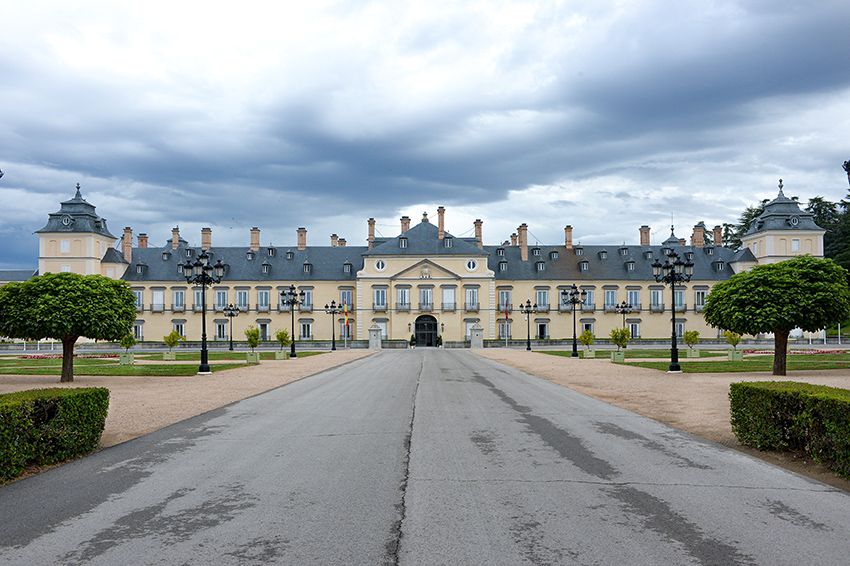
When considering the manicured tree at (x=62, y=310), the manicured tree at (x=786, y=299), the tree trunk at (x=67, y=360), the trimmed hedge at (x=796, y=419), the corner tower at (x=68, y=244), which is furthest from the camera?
the corner tower at (x=68, y=244)

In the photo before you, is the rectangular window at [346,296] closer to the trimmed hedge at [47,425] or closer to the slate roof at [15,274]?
the slate roof at [15,274]

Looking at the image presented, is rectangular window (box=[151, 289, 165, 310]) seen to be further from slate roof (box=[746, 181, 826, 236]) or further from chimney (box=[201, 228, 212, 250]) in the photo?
slate roof (box=[746, 181, 826, 236])

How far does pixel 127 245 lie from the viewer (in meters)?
82.8

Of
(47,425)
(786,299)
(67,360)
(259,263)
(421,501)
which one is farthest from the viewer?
(259,263)

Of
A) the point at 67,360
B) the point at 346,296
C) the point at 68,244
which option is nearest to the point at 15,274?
the point at 68,244

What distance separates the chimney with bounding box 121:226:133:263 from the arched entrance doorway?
113 ft

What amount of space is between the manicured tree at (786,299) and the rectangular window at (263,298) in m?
63.2

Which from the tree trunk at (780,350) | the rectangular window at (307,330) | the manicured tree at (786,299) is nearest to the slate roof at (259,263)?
the rectangular window at (307,330)

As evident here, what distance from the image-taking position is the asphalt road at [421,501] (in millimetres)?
5945

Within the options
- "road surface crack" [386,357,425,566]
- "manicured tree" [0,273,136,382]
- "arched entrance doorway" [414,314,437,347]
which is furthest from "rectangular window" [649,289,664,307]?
"road surface crack" [386,357,425,566]

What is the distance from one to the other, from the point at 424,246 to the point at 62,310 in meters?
60.3

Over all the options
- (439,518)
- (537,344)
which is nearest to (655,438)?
(439,518)

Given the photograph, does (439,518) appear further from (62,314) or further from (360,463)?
(62,314)

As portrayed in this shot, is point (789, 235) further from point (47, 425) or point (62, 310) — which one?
point (47, 425)
